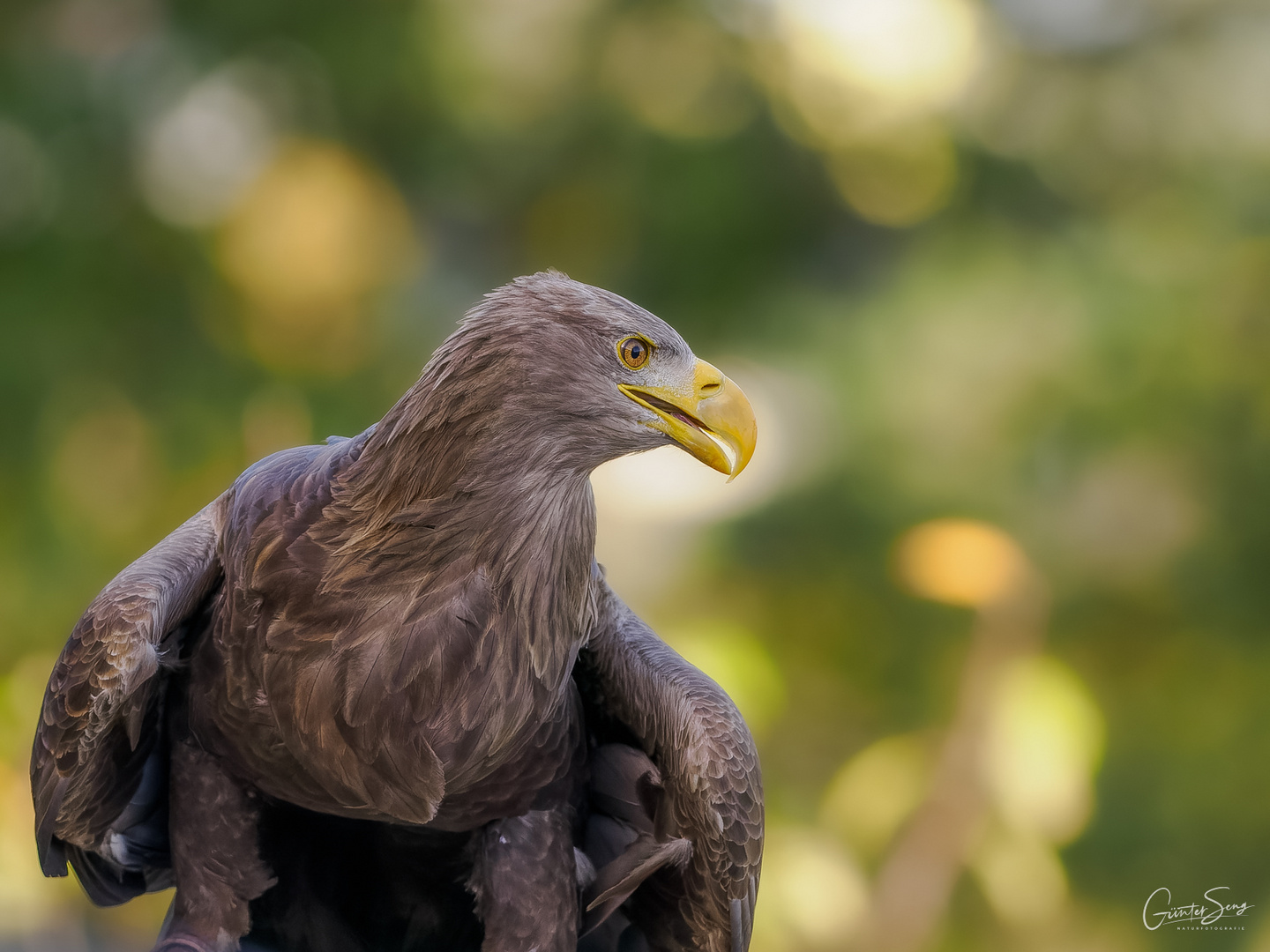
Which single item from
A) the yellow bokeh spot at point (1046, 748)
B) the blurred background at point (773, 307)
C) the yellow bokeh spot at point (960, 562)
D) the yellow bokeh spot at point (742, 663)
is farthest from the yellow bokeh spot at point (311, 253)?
the yellow bokeh spot at point (1046, 748)

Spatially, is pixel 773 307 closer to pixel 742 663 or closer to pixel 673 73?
pixel 673 73

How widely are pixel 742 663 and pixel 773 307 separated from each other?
1.34m

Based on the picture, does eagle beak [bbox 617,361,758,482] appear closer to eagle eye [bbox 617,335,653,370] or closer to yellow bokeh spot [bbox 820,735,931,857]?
eagle eye [bbox 617,335,653,370]

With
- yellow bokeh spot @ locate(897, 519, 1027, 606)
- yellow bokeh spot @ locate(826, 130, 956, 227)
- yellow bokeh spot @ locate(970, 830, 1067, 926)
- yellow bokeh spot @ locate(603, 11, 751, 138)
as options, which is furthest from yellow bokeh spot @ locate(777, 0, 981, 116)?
yellow bokeh spot @ locate(970, 830, 1067, 926)

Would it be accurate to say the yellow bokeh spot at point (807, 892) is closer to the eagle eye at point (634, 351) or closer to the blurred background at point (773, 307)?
the blurred background at point (773, 307)

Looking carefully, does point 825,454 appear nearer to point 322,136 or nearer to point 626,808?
point 322,136

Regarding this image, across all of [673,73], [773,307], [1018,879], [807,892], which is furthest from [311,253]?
[1018,879]

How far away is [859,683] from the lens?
416cm

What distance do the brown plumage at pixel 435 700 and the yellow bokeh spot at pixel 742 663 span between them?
218 centimetres

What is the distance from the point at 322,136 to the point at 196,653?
2978mm

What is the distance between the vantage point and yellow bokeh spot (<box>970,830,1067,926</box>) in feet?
13.1
